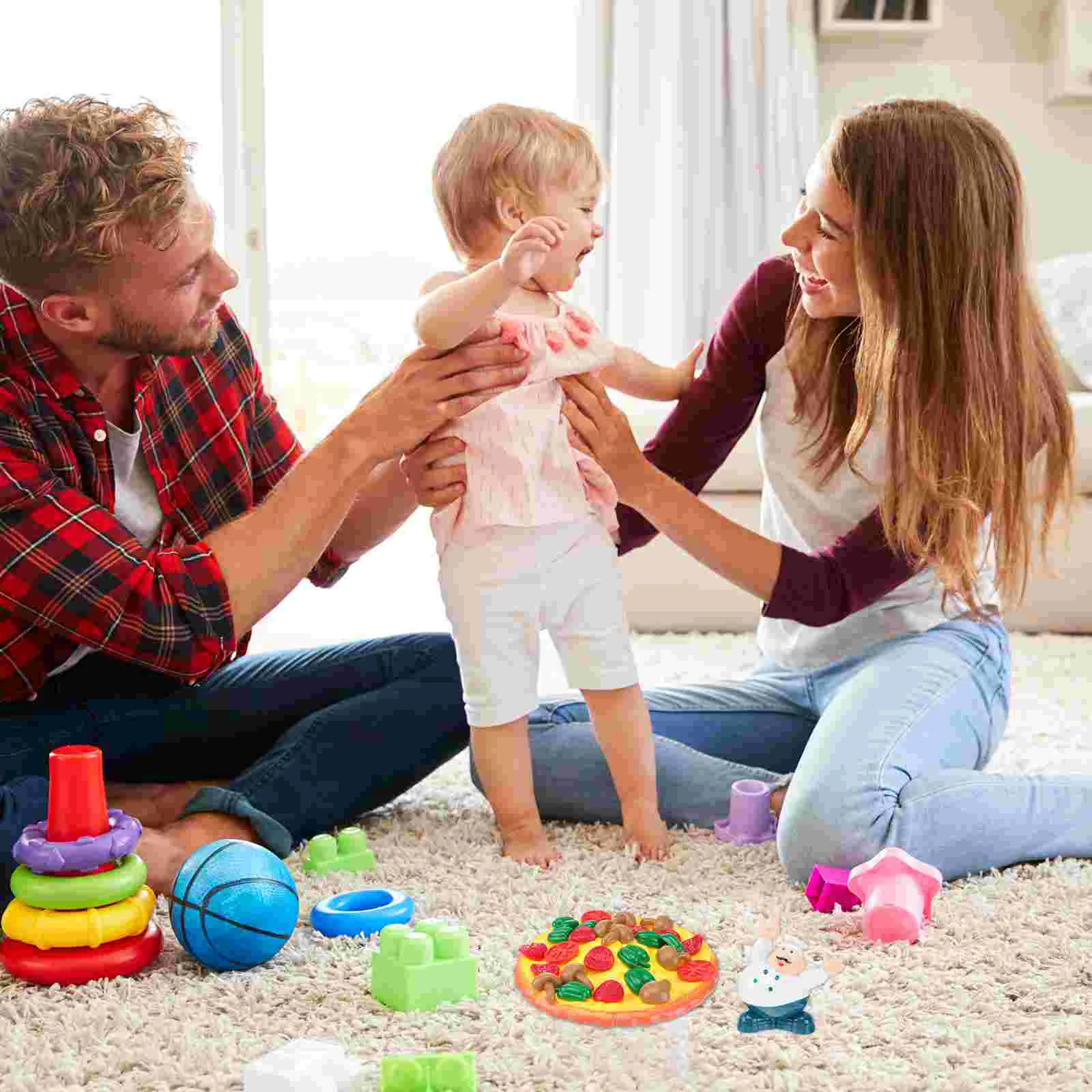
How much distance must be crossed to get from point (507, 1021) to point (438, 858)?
438mm

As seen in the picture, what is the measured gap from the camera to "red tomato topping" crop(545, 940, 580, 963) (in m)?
1.32

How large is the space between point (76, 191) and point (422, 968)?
840mm

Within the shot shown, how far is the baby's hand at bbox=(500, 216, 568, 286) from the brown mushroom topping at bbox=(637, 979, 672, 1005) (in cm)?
69

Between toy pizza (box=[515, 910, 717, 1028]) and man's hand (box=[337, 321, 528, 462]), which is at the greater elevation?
man's hand (box=[337, 321, 528, 462])

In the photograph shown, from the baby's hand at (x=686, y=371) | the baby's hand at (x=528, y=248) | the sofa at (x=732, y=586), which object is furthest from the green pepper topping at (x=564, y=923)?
the sofa at (x=732, y=586)

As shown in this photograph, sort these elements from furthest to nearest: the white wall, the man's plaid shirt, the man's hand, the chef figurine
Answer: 1. the white wall
2. the man's hand
3. the man's plaid shirt
4. the chef figurine

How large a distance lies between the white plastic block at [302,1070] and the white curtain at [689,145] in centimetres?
333

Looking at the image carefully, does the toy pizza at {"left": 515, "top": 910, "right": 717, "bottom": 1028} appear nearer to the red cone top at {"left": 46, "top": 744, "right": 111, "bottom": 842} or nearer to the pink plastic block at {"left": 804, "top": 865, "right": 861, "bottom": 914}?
the pink plastic block at {"left": 804, "top": 865, "right": 861, "bottom": 914}

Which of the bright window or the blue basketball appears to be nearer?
the blue basketball

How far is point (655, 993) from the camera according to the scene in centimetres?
124

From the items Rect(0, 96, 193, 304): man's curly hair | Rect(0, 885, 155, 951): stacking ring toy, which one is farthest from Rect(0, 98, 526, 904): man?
Rect(0, 885, 155, 951): stacking ring toy

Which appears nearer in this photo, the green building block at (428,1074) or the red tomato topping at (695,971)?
the green building block at (428,1074)

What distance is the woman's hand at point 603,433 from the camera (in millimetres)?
1640

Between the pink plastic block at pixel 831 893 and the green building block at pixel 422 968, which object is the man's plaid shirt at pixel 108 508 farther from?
the pink plastic block at pixel 831 893
